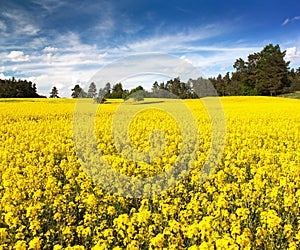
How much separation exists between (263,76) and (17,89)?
43.9 metres

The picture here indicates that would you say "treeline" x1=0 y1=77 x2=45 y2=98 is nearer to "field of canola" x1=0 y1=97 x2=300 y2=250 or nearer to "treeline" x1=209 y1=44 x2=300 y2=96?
"treeline" x1=209 y1=44 x2=300 y2=96

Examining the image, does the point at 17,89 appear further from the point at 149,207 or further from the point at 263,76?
the point at 149,207

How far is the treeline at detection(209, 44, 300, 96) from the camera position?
5775 cm

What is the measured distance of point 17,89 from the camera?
58.4 meters

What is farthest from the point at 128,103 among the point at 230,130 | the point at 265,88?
the point at 265,88

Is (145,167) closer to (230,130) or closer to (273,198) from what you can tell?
(273,198)

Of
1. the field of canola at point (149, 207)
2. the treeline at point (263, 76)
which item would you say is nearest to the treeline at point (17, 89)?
the treeline at point (263, 76)

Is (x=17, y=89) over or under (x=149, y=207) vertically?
over

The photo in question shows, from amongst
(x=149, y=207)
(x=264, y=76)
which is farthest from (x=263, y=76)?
(x=149, y=207)

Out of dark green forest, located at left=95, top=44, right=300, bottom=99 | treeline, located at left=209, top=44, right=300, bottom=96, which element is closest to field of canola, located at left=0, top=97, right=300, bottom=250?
dark green forest, located at left=95, top=44, right=300, bottom=99

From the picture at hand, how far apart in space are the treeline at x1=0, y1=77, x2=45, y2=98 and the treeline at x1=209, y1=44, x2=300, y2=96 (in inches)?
1584

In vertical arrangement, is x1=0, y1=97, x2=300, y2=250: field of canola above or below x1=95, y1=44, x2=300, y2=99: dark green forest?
below

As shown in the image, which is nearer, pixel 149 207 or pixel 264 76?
pixel 149 207

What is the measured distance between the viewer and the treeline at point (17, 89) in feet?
188
